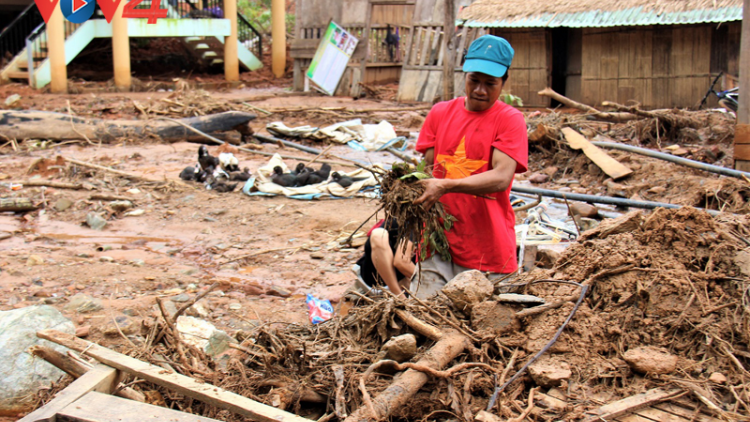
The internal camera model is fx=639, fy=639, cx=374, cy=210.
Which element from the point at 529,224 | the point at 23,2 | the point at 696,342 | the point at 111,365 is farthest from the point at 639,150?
the point at 23,2

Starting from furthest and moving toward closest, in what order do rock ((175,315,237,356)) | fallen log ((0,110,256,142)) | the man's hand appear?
fallen log ((0,110,256,142))
rock ((175,315,237,356))
the man's hand

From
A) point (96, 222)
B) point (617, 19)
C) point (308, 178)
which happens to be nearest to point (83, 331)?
point (96, 222)

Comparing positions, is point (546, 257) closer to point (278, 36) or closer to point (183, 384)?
point (183, 384)

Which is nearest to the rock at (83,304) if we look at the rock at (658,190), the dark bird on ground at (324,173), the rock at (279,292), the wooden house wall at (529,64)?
the rock at (279,292)

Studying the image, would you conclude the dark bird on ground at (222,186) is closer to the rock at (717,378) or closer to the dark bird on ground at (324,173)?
the dark bird on ground at (324,173)

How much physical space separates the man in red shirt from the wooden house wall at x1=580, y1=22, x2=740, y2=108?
426 inches

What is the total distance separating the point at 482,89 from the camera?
10.0ft

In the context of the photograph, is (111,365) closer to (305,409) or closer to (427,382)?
(305,409)

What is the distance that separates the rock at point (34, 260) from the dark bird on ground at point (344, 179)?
364 cm

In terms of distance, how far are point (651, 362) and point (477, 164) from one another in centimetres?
120

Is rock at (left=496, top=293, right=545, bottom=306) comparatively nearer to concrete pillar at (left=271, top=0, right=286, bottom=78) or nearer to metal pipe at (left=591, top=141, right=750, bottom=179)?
metal pipe at (left=591, top=141, right=750, bottom=179)

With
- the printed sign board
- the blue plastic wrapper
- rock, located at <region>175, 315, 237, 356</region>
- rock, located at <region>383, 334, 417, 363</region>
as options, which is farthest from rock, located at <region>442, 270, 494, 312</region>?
the printed sign board

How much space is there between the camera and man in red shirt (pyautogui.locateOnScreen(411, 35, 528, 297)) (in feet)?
9.77

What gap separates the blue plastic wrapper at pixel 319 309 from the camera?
4332 millimetres
